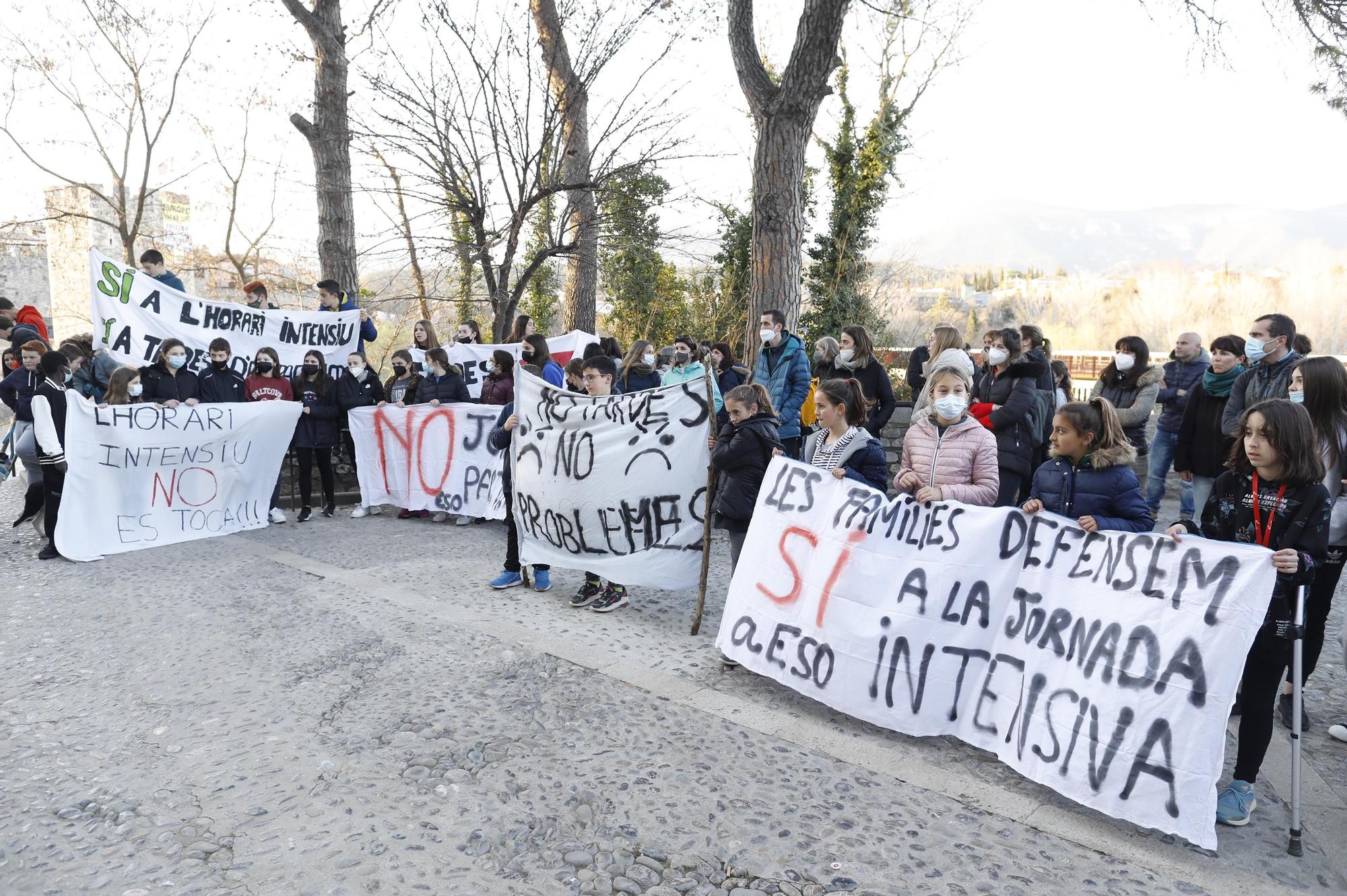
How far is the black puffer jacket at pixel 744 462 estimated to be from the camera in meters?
5.11

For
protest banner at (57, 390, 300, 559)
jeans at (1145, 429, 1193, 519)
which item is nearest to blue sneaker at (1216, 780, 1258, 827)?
jeans at (1145, 429, 1193, 519)

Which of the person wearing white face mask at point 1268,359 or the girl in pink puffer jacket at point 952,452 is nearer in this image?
the girl in pink puffer jacket at point 952,452

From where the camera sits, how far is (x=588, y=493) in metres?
5.98

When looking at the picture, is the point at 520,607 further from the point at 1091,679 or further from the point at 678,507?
the point at 1091,679

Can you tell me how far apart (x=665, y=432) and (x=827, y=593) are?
1.80 m

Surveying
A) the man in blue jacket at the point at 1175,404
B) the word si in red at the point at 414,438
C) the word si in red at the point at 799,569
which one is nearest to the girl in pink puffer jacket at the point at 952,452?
the word si in red at the point at 799,569

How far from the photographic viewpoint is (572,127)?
1212 centimetres

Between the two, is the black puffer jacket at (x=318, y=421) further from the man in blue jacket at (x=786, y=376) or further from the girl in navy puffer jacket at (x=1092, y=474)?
the girl in navy puffer jacket at (x=1092, y=474)

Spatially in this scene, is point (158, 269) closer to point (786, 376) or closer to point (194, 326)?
point (194, 326)

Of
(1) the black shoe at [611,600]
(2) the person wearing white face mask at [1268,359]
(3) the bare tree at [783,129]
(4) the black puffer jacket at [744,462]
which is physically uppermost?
(3) the bare tree at [783,129]

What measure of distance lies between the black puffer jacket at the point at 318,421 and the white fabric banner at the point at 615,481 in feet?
12.1

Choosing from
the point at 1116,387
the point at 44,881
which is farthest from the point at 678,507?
the point at 1116,387

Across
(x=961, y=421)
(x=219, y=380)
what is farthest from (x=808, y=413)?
(x=219, y=380)

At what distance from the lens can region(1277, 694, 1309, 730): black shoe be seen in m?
4.20
